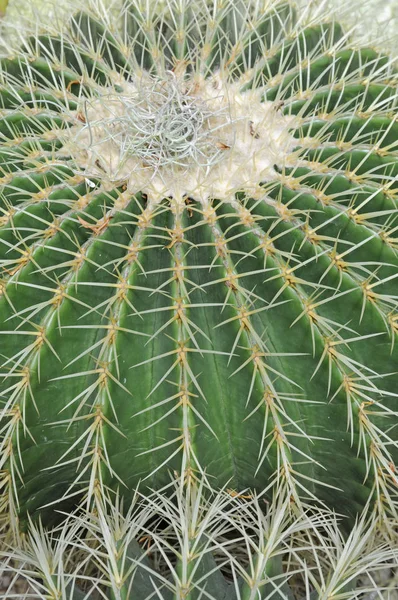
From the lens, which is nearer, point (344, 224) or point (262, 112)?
point (344, 224)

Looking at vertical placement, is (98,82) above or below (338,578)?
above

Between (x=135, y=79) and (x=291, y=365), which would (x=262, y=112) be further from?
(x=291, y=365)

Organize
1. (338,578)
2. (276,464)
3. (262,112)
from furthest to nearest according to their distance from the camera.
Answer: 1. (262,112)
2. (276,464)
3. (338,578)

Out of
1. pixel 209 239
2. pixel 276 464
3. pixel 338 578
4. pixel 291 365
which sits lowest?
pixel 338 578

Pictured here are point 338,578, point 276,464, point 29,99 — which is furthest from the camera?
point 29,99

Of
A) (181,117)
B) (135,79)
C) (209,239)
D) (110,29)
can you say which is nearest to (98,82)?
(135,79)
